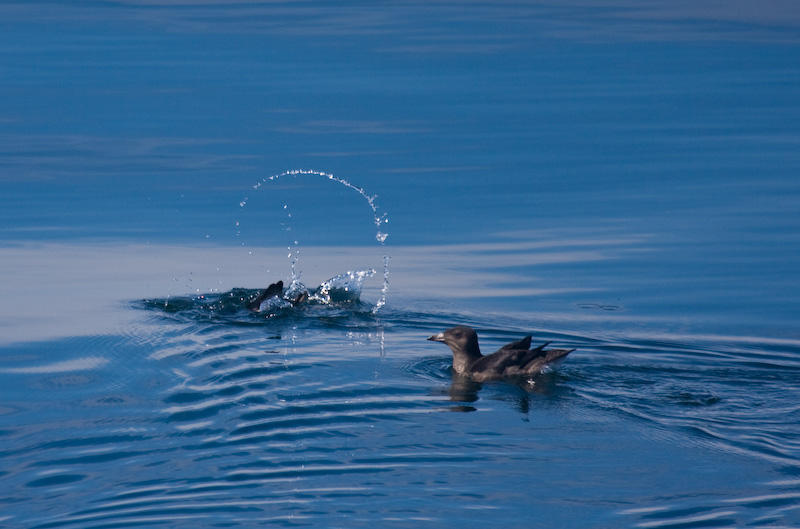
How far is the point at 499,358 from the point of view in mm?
11328

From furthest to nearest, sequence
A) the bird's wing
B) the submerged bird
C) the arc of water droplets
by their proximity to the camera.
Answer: the arc of water droplets
the bird's wing
the submerged bird

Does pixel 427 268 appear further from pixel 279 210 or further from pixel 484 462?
pixel 484 462

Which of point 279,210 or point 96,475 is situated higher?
point 279,210

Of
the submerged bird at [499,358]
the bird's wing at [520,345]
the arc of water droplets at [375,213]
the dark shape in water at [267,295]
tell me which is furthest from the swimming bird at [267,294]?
the bird's wing at [520,345]

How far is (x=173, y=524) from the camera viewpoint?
736 centimetres

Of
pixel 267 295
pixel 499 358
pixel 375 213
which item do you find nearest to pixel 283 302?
pixel 267 295

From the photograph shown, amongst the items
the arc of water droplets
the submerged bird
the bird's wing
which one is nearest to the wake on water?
the arc of water droplets

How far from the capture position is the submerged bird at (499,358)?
11172 mm

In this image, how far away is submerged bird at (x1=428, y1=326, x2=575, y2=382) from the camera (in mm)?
11172

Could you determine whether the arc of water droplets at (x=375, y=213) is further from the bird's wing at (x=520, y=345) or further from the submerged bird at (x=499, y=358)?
the bird's wing at (x=520, y=345)

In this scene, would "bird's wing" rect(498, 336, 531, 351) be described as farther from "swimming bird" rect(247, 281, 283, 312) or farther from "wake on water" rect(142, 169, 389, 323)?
"swimming bird" rect(247, 281, 283, 312)

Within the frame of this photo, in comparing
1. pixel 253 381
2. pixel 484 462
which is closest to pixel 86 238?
pixel 253 381

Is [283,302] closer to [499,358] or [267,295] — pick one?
[267,295]

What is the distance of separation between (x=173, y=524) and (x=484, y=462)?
7.35ft
